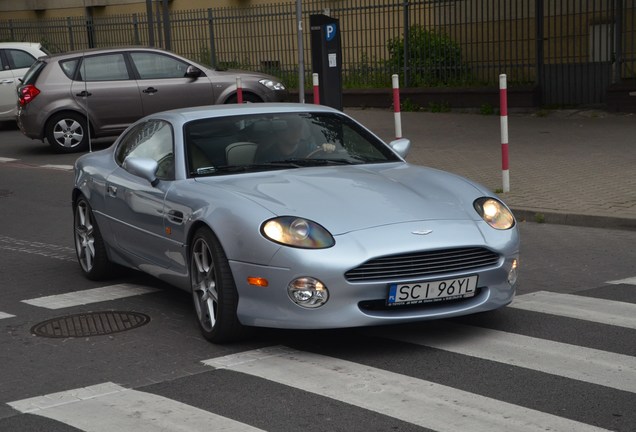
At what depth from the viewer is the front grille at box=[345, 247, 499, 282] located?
634cm

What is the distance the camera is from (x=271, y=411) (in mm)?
5504

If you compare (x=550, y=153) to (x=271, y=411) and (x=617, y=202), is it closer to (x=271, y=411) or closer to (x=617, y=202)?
(x=617, y=202)

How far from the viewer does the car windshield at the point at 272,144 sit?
7684 mm

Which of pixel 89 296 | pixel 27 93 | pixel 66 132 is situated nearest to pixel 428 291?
pixel 89 296

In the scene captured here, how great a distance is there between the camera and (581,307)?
24.5ft

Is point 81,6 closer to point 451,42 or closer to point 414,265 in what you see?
point 451,42

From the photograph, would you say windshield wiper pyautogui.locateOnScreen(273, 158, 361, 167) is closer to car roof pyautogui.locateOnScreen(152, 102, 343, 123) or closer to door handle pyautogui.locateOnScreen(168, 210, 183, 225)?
car roof pyautogui.locateOnScreen(152, 102, 343, 123)

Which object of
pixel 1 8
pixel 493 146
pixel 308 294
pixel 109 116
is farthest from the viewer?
pixel 1 8

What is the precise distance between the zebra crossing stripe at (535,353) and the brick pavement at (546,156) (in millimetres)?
4141

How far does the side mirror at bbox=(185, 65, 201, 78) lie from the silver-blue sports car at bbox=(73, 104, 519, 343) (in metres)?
11.1

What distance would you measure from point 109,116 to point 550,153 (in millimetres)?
7564

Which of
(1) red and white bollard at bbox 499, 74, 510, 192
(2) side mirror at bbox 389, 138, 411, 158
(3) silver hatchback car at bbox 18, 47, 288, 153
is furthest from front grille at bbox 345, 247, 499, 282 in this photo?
(3) silver hatchback car at bbox 18, 47, 288, 153

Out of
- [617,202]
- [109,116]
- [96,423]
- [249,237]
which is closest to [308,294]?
[249,237]

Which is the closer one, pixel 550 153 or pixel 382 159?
pixel 382 159
